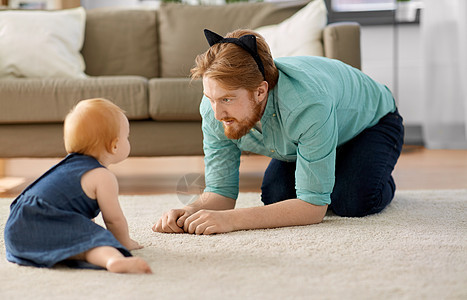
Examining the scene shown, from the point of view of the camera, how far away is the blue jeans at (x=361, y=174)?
1.64 metres

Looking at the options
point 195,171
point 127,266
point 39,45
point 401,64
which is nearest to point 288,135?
point 127,266

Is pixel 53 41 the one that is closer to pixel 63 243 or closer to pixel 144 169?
pixel 144 169

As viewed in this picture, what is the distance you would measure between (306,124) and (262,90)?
14cm


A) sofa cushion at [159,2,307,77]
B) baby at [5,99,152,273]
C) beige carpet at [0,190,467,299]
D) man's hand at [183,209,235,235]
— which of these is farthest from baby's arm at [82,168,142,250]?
sofa cushion at [159,2,307,77]

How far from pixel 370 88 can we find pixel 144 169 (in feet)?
5.46

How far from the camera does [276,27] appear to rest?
2746 mm

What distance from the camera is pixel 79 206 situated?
116 cm

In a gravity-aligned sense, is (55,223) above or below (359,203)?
above

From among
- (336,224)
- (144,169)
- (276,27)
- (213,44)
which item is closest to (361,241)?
(336,224)

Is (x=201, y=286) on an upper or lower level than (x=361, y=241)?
upper

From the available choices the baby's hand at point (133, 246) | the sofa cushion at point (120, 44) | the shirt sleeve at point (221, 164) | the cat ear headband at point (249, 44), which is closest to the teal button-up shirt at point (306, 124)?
the shirt sleeve at point (221, 164)

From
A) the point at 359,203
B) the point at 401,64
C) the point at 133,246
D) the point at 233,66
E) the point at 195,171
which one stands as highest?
the point at 233,66

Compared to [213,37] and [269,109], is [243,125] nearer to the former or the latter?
[269,109]

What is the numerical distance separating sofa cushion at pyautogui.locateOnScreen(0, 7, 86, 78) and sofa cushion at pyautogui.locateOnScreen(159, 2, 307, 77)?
1.51 feet
